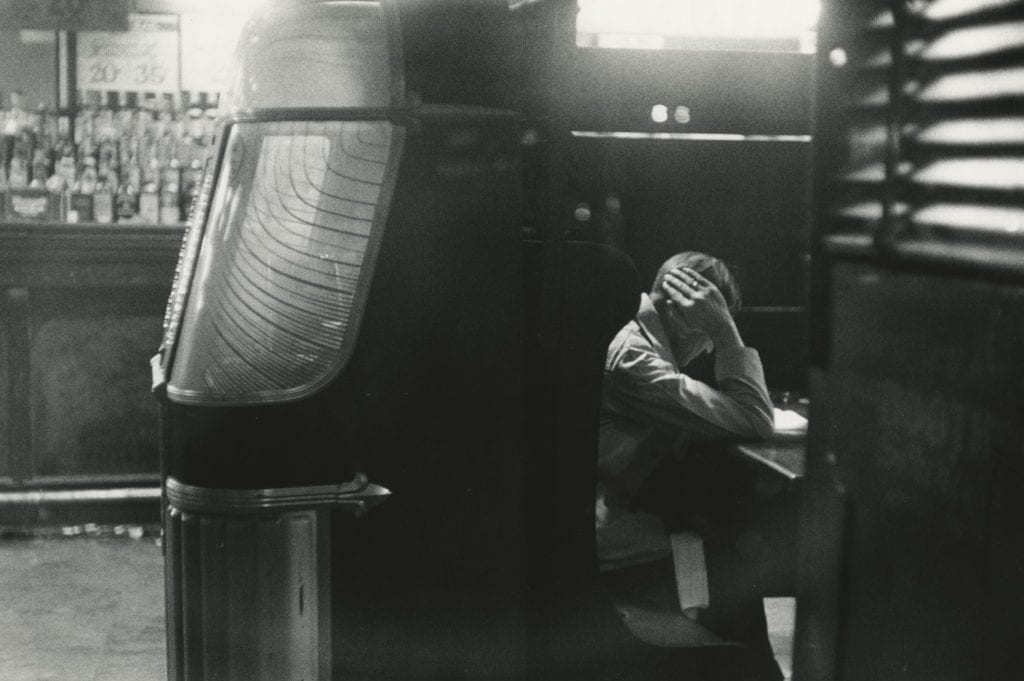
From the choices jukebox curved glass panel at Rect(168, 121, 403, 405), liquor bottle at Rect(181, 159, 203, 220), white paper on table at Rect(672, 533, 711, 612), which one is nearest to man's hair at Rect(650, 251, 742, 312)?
white paper on table at Rect(672, 533, 711, 612)

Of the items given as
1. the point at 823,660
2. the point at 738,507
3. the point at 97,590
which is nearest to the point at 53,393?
the point at 97,590

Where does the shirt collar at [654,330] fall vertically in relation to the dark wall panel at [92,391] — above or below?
above

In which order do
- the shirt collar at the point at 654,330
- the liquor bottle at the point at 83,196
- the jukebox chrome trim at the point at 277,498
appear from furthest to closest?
the liquor bottle at the point at 83,196, the shirt collar at the point at 654,330, the jukebox chrome trim at the point at 277,498

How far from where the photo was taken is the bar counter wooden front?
20.0 feet

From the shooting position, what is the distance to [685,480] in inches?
143

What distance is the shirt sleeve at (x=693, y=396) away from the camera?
3562 mm

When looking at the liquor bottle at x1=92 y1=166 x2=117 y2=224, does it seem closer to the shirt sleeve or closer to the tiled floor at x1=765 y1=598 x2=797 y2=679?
the tiled floor at x1=765 y1=598 x2=797 y2=679

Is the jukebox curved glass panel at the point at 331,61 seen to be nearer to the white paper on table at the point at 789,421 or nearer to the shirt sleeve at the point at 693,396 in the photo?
the shirt sleeve at the point at 693,396

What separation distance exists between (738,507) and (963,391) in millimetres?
2552

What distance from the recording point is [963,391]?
1.21 metres

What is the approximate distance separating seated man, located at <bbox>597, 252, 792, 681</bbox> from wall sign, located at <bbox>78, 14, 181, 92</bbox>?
4.34 meters

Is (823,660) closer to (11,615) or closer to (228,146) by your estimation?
(228,146)

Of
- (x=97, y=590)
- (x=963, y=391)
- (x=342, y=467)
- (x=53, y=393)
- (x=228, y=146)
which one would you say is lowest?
(x=97, y=590)

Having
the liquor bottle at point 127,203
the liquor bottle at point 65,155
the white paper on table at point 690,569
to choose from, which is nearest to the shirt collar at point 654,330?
the white paper on table at point 690,569
